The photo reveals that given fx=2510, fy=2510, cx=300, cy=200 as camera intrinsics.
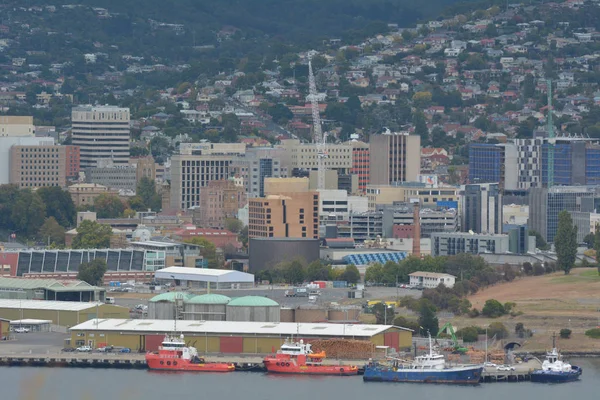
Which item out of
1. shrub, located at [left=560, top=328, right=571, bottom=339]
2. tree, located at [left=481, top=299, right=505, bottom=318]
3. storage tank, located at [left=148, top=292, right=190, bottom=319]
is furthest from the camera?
tree, located at [left=481, top=299, right=505, bottom=318]

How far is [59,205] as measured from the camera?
14675 centimetres

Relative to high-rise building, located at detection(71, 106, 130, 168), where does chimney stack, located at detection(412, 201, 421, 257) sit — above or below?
below

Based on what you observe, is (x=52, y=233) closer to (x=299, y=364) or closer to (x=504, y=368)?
(x=299, y=364)

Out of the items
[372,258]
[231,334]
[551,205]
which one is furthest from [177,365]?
[551,205]

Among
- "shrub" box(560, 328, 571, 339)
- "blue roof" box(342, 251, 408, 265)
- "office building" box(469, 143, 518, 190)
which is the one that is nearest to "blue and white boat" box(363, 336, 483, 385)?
"shrub" box(560, 328, 571, 339)

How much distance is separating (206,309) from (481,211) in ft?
147

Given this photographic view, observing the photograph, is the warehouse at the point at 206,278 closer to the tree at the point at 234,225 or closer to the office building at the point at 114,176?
the tree at the point at 234,225

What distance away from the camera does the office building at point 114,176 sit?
16325 cm

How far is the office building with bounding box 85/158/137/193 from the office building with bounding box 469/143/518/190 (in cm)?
2213

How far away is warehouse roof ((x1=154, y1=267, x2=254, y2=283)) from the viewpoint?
117 meters

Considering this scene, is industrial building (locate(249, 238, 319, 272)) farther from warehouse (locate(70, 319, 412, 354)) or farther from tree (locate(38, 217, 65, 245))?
warehouse (locate(70, 319, 412, 354))

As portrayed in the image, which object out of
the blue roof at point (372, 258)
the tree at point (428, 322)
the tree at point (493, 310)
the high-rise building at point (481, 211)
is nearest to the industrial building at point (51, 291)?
the tree at point (428, 322)

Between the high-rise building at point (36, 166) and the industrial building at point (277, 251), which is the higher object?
the high-rise building at point (36, 166)

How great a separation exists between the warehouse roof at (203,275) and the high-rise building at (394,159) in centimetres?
3726
